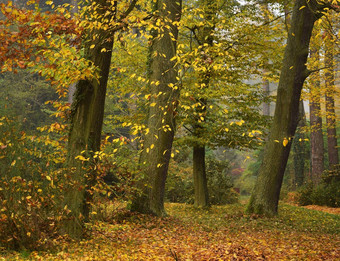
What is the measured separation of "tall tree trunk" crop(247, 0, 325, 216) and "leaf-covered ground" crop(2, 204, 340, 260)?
691 millimetres

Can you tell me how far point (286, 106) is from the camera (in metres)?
9.52

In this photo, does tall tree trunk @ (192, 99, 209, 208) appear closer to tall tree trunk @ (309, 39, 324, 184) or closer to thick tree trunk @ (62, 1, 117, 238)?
thick tree trunk @ (62, 1, 117, 238)

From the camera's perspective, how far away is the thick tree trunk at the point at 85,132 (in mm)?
6027

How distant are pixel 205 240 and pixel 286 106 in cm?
457

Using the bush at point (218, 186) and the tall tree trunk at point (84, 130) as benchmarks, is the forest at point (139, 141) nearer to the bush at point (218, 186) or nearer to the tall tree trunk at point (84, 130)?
the tall tree trunk at point (84, 130)

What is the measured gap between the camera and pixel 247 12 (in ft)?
40.3

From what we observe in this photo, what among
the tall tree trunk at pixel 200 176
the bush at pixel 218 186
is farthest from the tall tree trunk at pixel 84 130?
the bush at pixel 218 186

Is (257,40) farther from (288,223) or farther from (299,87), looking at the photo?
(288,223)

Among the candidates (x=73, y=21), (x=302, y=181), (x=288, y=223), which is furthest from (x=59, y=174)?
(x=302, y=181)

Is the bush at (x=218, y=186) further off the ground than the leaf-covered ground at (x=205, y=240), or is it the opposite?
the bush at (x=218, y=186)

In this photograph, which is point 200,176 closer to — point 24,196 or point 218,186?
point 218,186

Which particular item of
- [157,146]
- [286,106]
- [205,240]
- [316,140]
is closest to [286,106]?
[286,106]

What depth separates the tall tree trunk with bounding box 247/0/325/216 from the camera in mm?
9469

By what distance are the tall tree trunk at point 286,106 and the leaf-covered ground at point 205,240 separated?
691 millimetres
